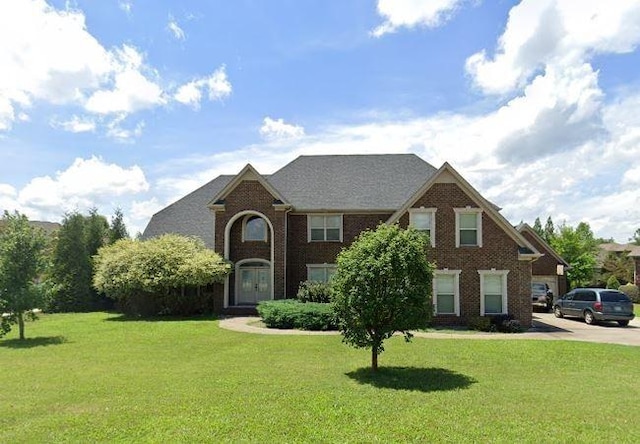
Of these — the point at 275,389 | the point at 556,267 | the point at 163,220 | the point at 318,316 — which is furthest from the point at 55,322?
the point at 556,267

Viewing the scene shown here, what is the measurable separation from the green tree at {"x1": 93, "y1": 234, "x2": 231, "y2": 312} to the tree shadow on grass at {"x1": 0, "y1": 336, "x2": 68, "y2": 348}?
21.6 ft

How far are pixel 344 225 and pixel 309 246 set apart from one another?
2.33 metres

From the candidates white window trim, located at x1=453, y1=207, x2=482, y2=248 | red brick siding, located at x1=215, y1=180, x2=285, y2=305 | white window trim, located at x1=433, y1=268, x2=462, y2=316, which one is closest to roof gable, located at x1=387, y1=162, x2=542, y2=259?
white window trim, located at x1=453, y1=207, x2=482, y2=248

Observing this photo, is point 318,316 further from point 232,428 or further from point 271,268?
point 232,428

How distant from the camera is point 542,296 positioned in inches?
1292

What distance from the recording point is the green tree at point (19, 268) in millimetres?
17578

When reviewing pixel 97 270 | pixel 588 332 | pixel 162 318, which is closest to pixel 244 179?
pixel 162 318

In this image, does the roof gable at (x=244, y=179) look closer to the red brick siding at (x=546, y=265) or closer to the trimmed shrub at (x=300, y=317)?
the trimmed shrub at (x=300, y=317)

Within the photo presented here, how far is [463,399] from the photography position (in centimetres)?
925

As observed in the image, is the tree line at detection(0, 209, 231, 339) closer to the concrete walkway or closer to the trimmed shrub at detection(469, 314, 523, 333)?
the concrete walkway

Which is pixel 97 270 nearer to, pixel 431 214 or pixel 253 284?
pixel 253 284

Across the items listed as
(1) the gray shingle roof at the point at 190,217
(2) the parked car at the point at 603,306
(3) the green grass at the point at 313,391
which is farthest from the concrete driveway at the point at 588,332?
(1) the gray shingle roof at the point at 190,217

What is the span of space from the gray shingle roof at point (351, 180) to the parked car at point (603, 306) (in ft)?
35.5

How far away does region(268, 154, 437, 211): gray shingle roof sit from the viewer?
27125 millimetres
